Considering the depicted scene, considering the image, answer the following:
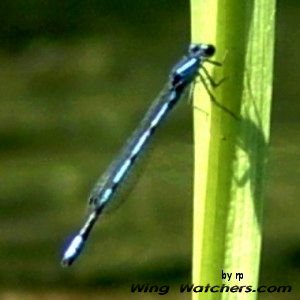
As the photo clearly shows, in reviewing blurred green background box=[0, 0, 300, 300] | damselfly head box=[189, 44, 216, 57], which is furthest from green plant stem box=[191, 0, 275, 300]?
blurred green background box=[0, 0, 300, 300]

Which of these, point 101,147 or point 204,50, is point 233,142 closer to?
point 204,50

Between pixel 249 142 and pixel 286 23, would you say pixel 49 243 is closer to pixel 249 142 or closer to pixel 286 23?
pixel 286 23

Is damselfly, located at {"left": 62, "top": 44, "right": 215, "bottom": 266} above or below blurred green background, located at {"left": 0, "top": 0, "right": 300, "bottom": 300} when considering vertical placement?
below

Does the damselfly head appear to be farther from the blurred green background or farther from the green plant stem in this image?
the blurred green background

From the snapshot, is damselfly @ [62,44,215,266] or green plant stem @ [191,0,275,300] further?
damselfly @ [62,44,215,266]

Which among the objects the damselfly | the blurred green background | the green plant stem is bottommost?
the green plant stem

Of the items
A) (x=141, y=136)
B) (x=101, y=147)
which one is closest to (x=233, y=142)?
(x=141, y=136)

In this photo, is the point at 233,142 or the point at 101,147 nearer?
the point at 233,142
